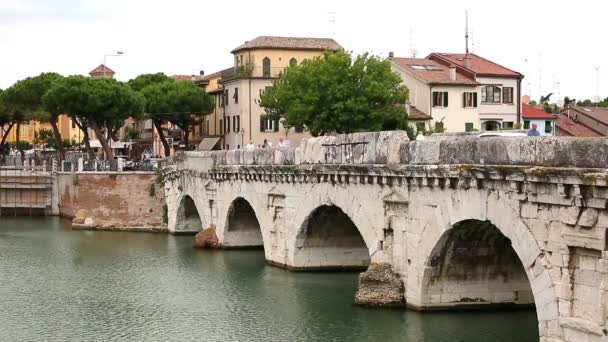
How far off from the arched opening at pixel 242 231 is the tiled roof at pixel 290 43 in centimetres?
3622

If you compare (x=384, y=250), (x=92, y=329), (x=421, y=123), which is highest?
(x=421, y=123)

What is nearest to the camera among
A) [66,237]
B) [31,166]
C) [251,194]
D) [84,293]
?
[84,293]

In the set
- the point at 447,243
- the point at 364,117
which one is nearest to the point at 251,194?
the point at 447,243

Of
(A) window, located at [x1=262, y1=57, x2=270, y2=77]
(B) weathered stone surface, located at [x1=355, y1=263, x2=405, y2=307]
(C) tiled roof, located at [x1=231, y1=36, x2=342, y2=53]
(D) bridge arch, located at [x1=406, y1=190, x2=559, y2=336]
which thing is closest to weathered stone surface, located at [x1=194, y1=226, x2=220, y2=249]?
(B) weathered stone surface, located at [x1=355, y1=263, x2=405, y2=307]

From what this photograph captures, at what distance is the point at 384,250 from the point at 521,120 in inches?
1815

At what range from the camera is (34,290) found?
1479 inches

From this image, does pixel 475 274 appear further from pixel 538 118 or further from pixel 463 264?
pixel 538 118

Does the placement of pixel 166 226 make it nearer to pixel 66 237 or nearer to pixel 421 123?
pixel 66 237

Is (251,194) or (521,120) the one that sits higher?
(521,120)

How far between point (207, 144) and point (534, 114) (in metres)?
29.4

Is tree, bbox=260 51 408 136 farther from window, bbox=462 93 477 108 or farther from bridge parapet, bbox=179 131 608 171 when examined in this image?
bridge parapet, bbox=179 131 608 171

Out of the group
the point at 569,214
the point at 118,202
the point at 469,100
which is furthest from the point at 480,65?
the point at 569,214

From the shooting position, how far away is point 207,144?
88750mm

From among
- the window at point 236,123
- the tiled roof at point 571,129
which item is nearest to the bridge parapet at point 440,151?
the tiled roof at point 571,129
